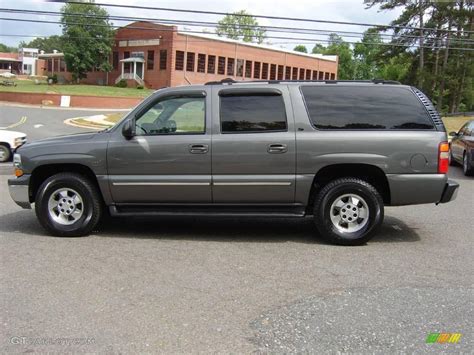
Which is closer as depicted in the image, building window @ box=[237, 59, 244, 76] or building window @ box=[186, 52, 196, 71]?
building window @ box=[186, 52, 196, 71]

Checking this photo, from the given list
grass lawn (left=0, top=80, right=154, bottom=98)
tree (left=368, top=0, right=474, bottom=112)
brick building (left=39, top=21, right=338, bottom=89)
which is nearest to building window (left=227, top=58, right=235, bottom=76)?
brick building (left=39, top=21, right=338, bottom=89)

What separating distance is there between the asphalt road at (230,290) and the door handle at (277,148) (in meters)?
1.13

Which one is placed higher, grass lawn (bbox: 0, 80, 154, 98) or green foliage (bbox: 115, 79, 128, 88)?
green foliage (bbox: 115, 79, 128, 88)

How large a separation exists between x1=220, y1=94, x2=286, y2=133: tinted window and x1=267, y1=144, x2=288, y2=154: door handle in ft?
0.69

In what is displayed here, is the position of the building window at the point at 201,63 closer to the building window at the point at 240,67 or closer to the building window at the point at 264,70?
the building window at the point at 240,67

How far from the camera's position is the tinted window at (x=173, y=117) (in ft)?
20.4

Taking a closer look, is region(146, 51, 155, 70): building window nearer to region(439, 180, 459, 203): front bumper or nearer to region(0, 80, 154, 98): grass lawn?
region(0, 80, 154, 98): grass lawn

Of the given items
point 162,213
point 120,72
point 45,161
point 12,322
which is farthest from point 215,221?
point 120,72

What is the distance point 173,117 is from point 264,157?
1232mm

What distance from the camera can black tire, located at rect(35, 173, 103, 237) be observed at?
6301 mm

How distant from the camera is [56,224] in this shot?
6.36 m

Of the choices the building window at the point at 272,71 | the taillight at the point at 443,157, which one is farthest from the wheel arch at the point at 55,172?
the building window at the point at 272,71

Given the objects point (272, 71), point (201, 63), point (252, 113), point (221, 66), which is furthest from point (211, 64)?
point (252, 113)

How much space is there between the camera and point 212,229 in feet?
22.8
